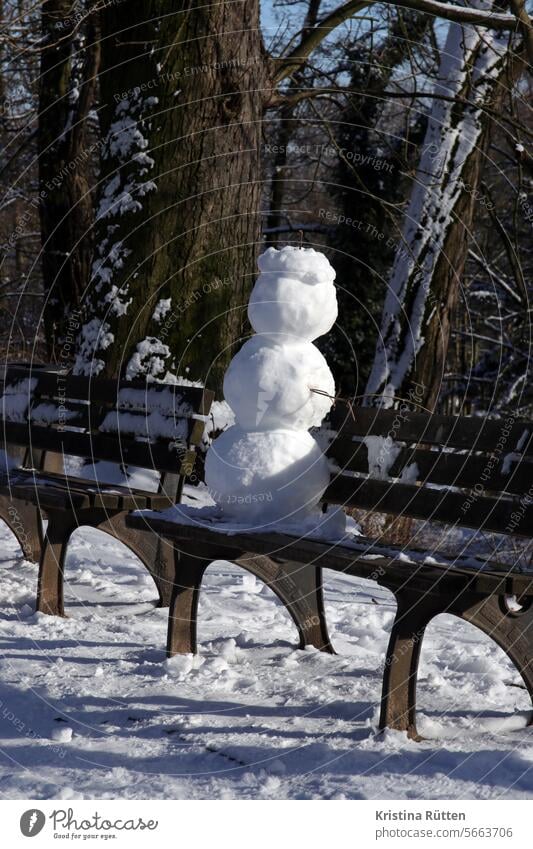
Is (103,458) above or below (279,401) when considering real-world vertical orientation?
below

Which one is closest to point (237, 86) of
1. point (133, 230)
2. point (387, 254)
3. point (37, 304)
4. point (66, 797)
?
point (133, 230)

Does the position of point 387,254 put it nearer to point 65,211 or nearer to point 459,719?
point 65,211

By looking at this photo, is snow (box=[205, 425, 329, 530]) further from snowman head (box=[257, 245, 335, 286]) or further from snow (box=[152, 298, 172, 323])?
snow (box=[152, 298, 172, 323])

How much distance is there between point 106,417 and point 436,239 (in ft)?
15.5

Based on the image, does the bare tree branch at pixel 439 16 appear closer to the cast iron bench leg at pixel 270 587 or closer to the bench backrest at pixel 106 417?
the bench backrest at pixel 106 417

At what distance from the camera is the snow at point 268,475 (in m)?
3.73

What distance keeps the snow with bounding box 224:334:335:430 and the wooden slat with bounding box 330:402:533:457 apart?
200 mm

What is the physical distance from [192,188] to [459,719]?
13.2ft

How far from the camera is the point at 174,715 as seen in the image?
342 cm

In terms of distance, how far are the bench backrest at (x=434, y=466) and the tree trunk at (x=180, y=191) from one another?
2.54 m

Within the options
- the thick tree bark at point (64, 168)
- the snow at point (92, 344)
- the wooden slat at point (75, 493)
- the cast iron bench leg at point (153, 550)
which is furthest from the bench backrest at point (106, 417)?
the thick tree bark at point (64, 168)

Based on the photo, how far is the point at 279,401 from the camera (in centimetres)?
374

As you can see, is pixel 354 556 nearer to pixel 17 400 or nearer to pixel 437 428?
pixel 437 428

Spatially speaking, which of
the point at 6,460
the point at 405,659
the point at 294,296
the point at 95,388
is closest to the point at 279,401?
the point at 294,296
